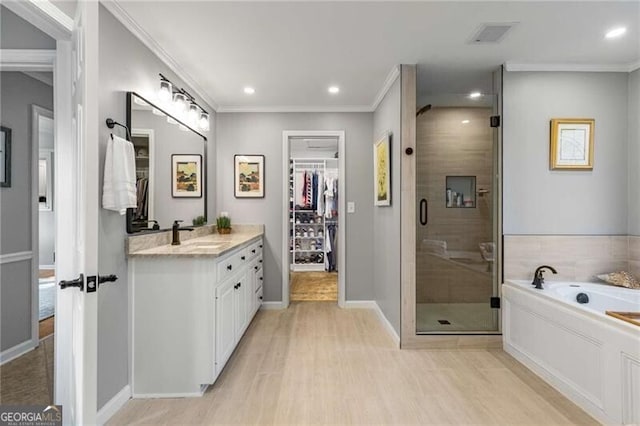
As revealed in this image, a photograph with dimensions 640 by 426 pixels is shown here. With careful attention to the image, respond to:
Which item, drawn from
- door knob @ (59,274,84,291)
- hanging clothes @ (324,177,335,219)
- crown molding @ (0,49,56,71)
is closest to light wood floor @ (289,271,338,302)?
hanging clothes @ (324,177,335,219)

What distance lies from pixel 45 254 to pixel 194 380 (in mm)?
5777

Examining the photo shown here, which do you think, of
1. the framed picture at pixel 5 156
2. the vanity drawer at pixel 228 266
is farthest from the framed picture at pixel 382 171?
the framed picture at pixel 5 156

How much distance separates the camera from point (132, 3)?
192cm

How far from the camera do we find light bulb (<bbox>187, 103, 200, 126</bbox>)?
3011 millimetres

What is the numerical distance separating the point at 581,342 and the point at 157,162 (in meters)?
3.27

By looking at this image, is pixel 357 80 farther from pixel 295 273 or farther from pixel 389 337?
pixel 295 273

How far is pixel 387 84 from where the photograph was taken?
10.5 feet

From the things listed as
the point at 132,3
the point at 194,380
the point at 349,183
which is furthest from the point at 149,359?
the point at 349,183

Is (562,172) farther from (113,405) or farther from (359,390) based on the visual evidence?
(113,405)

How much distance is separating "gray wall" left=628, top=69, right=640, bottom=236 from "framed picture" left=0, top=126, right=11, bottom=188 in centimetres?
531

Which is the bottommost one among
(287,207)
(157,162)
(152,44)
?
(287,207)

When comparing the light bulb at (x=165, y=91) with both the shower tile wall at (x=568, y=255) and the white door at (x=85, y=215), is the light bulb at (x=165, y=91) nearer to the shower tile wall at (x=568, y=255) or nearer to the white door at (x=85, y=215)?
the white door at (x=85, y=215)

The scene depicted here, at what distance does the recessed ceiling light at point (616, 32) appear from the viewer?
7.40 feet

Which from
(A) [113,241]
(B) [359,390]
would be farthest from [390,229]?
(A) [113,241]
